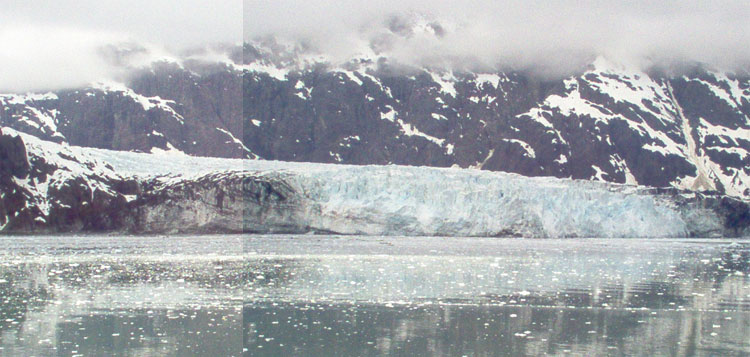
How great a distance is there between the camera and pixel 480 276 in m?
21.0

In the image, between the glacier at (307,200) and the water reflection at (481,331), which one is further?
the glacier at (307,200)

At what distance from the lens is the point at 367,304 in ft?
50.6

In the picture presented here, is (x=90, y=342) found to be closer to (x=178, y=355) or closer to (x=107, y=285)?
(x=178, y=355)

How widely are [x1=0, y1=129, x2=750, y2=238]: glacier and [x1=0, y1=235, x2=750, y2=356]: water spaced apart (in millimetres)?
12693

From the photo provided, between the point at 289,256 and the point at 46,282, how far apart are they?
9976 mm

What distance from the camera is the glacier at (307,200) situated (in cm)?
4106

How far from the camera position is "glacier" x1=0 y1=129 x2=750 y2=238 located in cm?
4106

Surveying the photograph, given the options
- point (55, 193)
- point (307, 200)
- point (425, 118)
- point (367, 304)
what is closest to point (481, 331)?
point (367, 304)

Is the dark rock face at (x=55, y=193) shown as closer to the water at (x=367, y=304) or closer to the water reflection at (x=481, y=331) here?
the water at (x=367, y=304)

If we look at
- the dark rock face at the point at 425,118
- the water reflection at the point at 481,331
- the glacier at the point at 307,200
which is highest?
the dark rock face at the point at 425,118

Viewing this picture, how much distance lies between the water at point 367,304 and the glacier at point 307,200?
12.7m

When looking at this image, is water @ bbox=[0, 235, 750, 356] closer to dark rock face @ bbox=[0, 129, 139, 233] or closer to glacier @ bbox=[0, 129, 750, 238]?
glacier @ bbox=[0, 129, 750, 238]

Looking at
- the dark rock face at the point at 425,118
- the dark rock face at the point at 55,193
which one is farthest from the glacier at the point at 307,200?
the dark rock face at the point at 425,118

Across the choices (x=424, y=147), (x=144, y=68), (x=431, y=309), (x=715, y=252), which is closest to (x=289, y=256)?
(x=431, y=309)
